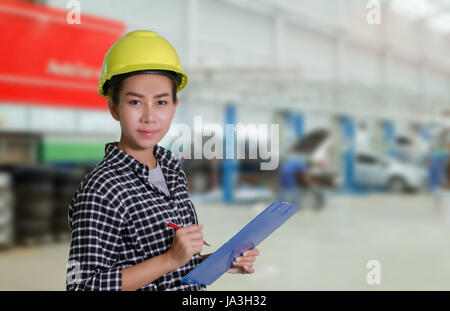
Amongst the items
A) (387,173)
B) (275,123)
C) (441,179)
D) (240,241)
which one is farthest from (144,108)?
(387,173)

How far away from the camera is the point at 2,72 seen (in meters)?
4.07

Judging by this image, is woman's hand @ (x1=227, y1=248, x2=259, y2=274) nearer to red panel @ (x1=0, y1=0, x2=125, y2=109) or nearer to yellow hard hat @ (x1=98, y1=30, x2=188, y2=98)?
yellow hard hat @ (x1=98, y1=30, x2=188, y2=98)

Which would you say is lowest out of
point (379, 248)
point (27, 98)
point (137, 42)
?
point (379, 248)

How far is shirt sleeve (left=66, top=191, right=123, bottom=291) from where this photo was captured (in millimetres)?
776

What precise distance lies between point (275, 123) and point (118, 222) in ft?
8.20

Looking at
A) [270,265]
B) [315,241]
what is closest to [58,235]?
[270,265]

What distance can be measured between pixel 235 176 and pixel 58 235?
443 cm

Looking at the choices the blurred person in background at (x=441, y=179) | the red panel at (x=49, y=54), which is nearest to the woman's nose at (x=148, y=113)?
the red panel at (x=49, y=54)

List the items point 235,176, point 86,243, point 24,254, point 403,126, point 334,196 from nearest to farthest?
point 86,243 → point 24,254 → point 235,176 → point 334,196 → point 403,126

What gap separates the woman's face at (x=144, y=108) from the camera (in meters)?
0.84

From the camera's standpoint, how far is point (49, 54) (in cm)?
432

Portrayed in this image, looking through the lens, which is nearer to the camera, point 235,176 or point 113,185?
point 113,185

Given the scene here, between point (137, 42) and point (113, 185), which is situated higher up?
point (137, 42)

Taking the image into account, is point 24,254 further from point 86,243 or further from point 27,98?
point 86,243
